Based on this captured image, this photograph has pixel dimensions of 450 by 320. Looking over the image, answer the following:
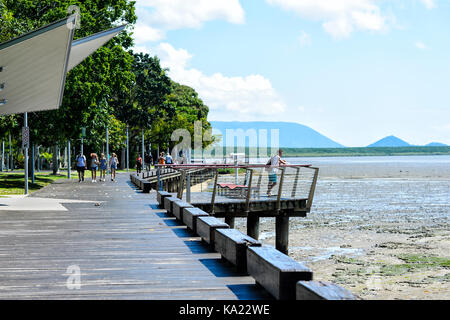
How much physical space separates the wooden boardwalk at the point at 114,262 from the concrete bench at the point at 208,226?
0.69 feet

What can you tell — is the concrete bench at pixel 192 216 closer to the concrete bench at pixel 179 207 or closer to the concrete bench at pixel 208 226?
the concrete bench at pixel 179 207

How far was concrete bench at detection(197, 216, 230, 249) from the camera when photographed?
9391 millimetres

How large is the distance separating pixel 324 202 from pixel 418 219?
1057 cm

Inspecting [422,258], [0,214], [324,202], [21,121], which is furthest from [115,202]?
[324,202]

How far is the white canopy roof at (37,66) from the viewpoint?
54.2 feet

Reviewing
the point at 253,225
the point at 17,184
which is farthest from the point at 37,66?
the point at 17,184

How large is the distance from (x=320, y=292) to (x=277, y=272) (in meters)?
0.99

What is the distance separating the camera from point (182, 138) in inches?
3853

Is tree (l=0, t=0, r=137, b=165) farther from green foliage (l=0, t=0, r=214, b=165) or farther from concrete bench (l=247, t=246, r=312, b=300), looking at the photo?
concrete bench (l=247, t=246, r=312, b=300)

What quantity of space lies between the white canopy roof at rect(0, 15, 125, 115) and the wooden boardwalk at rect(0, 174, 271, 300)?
486cm

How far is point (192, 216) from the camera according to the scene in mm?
11523

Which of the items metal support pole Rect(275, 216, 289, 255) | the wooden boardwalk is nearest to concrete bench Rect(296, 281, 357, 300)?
the wooden boardwalk

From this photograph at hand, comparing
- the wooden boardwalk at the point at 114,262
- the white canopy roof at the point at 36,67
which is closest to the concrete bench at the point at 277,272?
the wooden boardwalk at the point at 114,262
